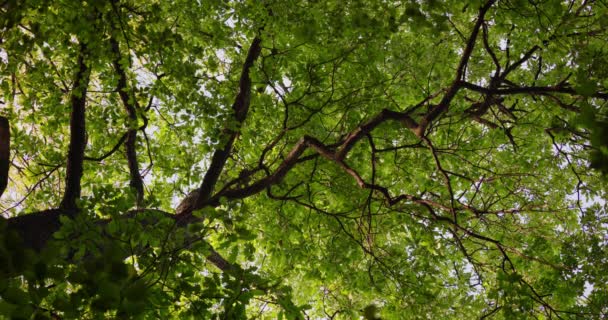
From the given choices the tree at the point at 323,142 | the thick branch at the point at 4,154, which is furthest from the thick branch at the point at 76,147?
the thick branch at the point at 4,154

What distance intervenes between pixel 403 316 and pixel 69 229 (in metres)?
4.80

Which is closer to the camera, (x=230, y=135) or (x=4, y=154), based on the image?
(x=4, y=154)

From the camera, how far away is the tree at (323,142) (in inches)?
180

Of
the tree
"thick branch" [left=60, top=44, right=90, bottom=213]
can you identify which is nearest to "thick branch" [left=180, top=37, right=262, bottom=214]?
the tree

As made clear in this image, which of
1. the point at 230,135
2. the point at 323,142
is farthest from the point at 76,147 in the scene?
the point at 323,142

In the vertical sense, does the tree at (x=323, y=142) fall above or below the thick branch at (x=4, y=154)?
above

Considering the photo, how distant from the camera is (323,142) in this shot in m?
7.00

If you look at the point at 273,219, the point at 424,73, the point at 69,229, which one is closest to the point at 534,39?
the point at 424,73

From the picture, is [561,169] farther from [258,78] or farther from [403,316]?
[258,78]

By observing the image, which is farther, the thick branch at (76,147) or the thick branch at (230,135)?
the thick branch at (230,135)

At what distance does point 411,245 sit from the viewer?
23.5ft

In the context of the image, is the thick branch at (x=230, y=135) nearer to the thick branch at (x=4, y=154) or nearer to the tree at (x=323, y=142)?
the tree at (x=323, y=142)

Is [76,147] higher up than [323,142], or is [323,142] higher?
[323,142]

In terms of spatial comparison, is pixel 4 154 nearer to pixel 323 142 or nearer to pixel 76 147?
pixel 76 147
